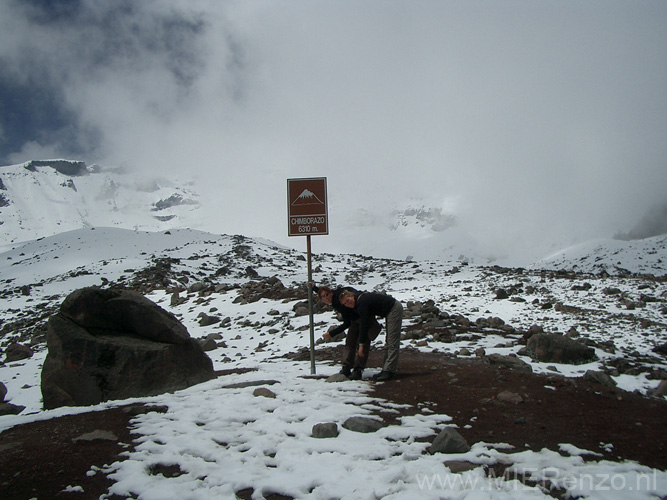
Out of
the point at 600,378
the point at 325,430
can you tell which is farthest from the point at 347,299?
the point at 600,378

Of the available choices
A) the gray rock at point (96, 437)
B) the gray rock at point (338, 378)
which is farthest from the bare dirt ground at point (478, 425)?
the gray rock at point (338, 378)

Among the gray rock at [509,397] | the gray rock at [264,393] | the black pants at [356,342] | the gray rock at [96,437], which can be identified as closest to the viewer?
the gray rock at [96,437]

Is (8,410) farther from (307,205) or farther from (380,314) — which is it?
(380,314)

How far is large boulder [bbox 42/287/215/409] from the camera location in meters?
7.09

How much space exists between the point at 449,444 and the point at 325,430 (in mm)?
1495

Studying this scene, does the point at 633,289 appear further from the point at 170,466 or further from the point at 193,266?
the point at 193,266

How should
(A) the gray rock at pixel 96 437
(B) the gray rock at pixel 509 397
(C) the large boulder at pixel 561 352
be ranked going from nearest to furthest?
(A) the gray rock at pixel 96 437
(B) the gray rock at pixel 509 397
(C) the large boulder at pixel 561 352

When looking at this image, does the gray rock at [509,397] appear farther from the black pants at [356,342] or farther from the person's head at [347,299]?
the person's head at [347,299]

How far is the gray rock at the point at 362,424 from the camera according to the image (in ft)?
16.5

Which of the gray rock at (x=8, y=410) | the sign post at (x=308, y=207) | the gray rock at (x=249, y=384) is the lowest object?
the gray rock at (x=8, y=410)

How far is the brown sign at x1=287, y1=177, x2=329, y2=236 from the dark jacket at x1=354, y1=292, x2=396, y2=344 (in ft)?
5.81

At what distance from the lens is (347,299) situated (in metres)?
7.40

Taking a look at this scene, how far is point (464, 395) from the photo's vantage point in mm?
6227

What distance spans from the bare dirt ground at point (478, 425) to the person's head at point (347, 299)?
1.52 m
